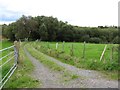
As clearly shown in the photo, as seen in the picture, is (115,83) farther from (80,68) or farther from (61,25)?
(61,25)

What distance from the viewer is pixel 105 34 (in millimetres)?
79750

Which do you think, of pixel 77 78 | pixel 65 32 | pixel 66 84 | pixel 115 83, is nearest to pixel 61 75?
pixel 77 78

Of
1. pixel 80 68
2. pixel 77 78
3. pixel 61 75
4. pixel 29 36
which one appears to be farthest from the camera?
pixel 29 36

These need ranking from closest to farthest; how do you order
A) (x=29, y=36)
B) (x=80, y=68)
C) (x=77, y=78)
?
1. (x=77, y=78)
2. (x=80, y=68)
3. (x=29, y=36)

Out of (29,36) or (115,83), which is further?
(29,36)

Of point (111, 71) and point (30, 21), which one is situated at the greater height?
point (30, 21)

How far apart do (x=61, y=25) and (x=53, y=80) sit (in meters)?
68.4

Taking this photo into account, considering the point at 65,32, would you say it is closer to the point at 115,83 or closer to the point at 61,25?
the point at 61,25

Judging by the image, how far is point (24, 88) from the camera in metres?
8.83

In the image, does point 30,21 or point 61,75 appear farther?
point 30,21

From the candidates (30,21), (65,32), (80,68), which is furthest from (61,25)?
(80,68)

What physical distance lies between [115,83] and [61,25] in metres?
68.9

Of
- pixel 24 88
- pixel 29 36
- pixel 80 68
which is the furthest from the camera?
pixel 29 36

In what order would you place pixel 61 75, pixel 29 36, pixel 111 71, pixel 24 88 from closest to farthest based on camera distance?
pixel 24 88, pixel 61 75, pixel 111 71, pixel 29 36
